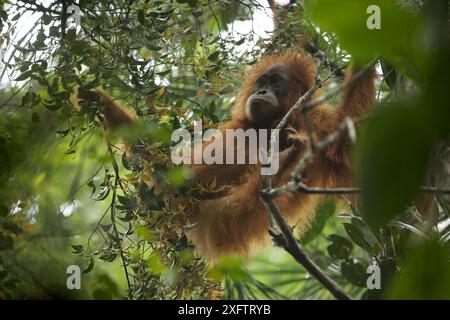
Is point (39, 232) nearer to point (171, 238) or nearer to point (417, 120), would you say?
point (171, 238)

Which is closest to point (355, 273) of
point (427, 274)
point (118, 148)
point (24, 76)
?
point (118, 148)

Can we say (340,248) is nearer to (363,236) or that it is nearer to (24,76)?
(363,236)

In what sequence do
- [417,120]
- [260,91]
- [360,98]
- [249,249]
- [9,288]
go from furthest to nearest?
[260,91] < [249,249] < [360,98] < [9,288] < [417,120]

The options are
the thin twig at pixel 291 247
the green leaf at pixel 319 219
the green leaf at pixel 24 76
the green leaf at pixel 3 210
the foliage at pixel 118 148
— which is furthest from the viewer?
the green leaf at pixel 319 219

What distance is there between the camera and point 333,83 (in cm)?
450

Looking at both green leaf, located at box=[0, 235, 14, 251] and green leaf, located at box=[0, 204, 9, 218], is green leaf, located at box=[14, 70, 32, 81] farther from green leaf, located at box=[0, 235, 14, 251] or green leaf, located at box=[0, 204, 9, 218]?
green leaf, located at box=[0, 235, 14, 251]

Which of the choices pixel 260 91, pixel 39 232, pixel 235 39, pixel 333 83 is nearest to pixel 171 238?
pixel 39 232

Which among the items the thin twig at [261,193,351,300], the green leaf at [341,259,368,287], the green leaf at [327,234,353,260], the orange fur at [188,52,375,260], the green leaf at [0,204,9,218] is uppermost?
the orange fur at [188,52,375,260]

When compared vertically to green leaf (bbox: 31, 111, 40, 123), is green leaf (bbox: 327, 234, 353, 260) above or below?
below

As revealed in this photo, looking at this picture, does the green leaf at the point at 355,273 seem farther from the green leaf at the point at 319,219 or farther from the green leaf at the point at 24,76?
the green leaf at the point at 24,76

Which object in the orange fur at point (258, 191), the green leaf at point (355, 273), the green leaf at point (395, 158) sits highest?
the orange fur at point (258, 191)

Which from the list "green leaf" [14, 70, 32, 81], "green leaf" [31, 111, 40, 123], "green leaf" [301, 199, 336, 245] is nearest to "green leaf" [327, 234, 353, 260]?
"green leaf" [301, 199, 336, 245]

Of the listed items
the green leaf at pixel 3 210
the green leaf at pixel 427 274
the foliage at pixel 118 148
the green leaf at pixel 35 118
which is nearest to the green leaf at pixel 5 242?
the foliage at pixel 118 148

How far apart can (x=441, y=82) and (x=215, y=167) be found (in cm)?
371
